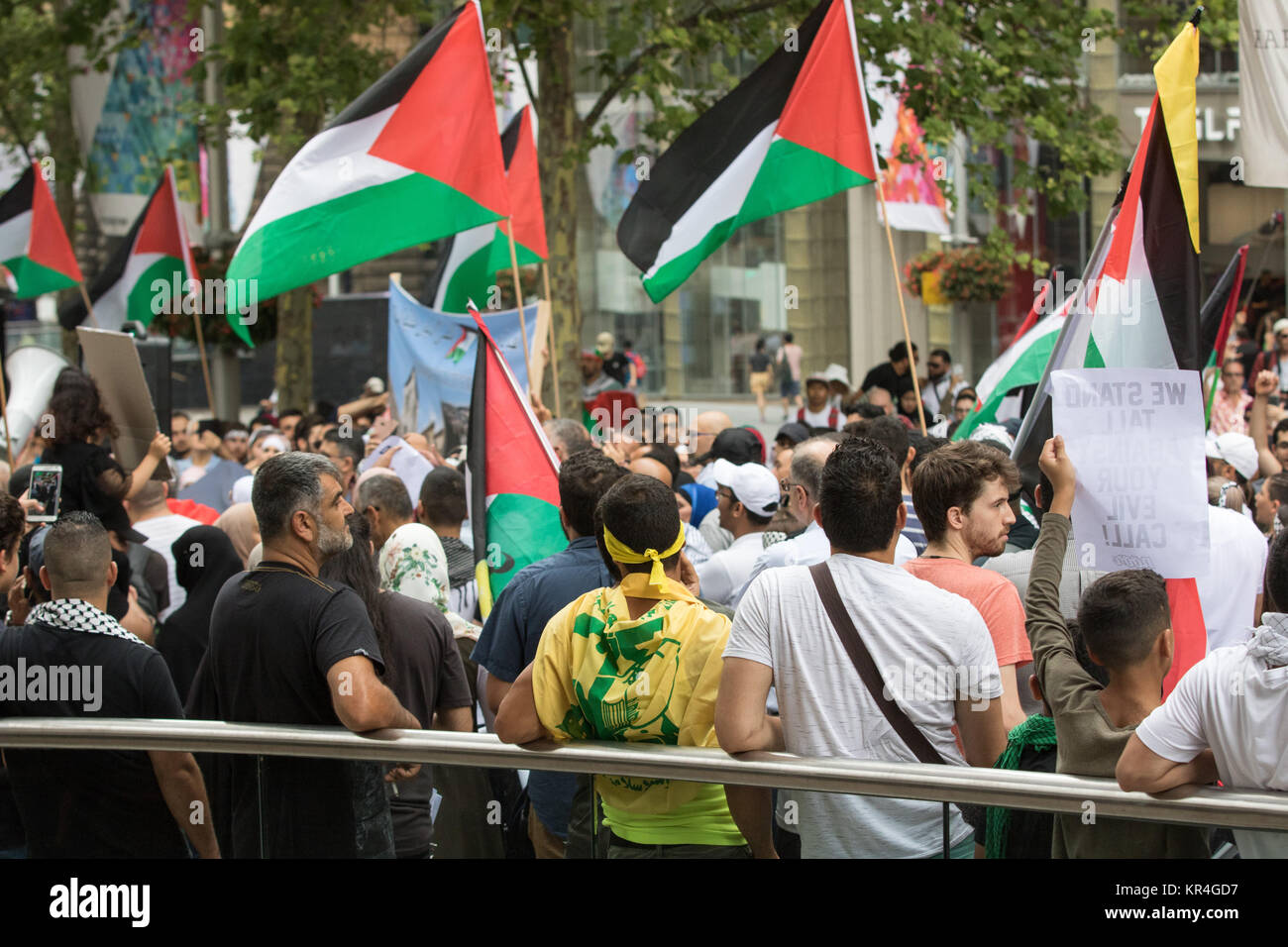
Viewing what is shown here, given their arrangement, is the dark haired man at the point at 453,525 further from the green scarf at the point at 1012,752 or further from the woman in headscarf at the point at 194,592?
the green scarf at the point at 1012,752

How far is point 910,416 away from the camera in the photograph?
44.0 ft

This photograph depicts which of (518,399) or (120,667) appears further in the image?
(518,399)

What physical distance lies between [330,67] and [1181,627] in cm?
1110

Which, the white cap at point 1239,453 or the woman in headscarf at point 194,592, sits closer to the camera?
the woman in headscarf at point 194,592

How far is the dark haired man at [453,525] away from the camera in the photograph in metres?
6.12

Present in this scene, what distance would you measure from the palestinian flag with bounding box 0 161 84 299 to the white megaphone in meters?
0.46

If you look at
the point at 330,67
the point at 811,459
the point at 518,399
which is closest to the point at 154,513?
the point at 518,399

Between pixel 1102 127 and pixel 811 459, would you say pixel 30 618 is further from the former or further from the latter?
pixel 1102 127

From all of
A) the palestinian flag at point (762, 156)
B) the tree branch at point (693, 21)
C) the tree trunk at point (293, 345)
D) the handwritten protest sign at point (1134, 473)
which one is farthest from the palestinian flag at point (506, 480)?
the tree trunk at point (293, 345)

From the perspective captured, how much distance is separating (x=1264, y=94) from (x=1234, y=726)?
15.5 feet

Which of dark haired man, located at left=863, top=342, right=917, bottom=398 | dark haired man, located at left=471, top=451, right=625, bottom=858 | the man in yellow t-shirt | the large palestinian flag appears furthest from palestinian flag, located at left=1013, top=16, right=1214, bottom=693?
dark haired man, located at left=863, top=342, right=917, bottom=398

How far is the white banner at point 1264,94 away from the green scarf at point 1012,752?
13.9 feet

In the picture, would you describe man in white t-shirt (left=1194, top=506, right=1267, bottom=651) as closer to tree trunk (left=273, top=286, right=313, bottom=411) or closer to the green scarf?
the green scarf

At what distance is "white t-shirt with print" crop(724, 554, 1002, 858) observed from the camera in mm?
3521
